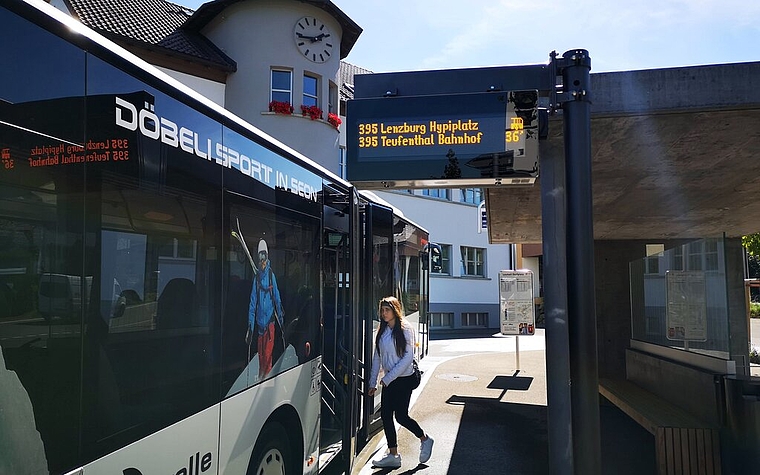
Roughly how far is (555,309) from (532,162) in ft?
4.54

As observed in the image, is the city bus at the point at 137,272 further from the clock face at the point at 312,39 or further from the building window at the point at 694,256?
the clock face at the point at 312,39

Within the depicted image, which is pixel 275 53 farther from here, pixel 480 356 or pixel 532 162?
pixel 532 162

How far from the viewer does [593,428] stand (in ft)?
11.3

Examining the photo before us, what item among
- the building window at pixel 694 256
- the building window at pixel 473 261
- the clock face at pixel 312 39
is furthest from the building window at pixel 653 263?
the building window at pixel 473 261

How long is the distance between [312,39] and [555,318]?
16.7m

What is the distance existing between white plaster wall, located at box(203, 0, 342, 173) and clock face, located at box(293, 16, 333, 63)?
0.16 metres

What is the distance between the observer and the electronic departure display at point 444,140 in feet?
15.4

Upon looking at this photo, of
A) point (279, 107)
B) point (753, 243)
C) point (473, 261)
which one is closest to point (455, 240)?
point (473, 261)

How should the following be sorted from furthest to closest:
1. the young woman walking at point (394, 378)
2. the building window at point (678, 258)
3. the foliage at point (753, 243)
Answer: the foliage at point (753, 243), the building window at point (678, 258), the young woman walking at point (394, 378)

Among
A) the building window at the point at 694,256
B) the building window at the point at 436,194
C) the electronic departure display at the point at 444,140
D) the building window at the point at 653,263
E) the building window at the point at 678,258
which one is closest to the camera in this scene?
the electronic departure display at the point at 444,140

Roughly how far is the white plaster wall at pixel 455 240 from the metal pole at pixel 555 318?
75.6 ft

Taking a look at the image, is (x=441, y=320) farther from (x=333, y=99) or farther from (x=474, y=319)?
(x=333, y=99)

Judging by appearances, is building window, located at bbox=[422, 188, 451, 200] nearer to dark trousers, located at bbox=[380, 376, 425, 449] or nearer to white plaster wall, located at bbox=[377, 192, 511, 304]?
white plaster wall, located at bbox=[377, 192, 511, 304]

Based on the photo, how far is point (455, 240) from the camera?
3144 centimetres
